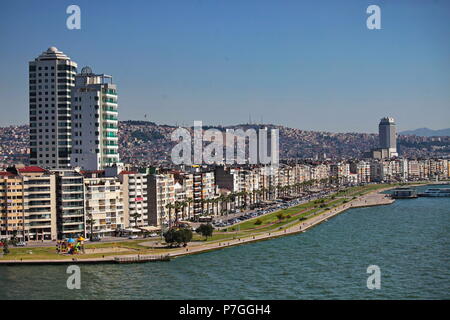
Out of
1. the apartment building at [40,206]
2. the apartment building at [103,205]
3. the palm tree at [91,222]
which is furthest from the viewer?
the apartment building at [103,205]

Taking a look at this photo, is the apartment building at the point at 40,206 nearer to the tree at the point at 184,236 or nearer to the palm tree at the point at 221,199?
the tree at the point at 184,236

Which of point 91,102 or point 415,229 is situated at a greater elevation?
point 91,102

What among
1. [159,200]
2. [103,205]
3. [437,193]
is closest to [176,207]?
[159,200]

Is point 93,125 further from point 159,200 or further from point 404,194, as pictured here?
point 404,194

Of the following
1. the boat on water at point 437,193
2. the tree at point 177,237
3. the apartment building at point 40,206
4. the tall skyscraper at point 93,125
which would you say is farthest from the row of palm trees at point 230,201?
the boat on water at point 437,193
